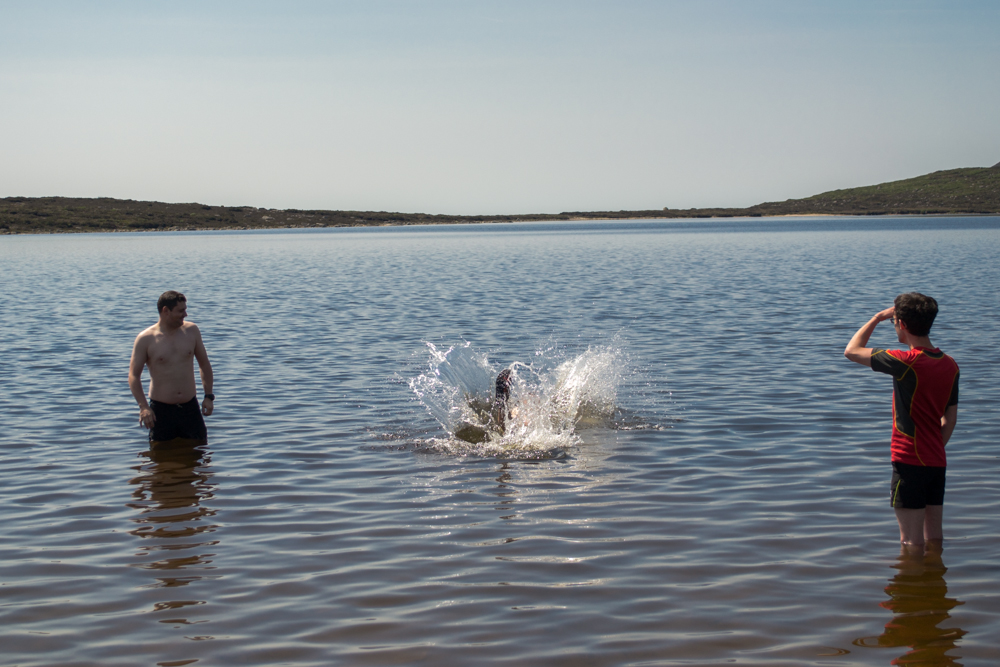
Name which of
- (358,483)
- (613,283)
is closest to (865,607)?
(358,483)

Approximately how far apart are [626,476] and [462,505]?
6.47 feet

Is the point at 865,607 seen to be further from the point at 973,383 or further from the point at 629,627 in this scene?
the point at 973,383

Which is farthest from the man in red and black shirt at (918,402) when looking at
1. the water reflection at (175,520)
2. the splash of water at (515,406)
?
the water reflection at (175,520)

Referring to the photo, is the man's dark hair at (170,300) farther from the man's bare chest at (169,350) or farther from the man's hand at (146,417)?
the man's hand at (146,417)

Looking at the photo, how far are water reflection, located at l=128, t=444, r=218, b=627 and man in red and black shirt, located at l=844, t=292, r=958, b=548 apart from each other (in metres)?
5.29

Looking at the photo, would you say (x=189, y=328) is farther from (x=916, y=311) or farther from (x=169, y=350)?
(x=916, y=311)

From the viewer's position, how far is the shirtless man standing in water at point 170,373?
396 inches

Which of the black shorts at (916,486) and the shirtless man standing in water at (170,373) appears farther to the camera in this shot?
the shirtless man standing in water at (170,373)

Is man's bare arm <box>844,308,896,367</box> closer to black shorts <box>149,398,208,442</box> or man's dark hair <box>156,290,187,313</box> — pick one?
man's dark hair <box>156,290,187,313</box>

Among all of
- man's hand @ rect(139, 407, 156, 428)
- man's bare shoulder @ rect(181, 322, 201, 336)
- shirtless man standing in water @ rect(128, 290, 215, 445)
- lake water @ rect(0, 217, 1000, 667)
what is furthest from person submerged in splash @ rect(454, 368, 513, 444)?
man's hand @ rect(139, 407, 156, 428)

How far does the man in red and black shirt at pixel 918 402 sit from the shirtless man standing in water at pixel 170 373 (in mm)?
7359

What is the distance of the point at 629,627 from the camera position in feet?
19.5

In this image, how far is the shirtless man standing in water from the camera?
396 inches

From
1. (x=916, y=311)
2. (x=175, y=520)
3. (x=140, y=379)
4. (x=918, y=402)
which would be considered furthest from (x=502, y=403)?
(x=916, y=311)
